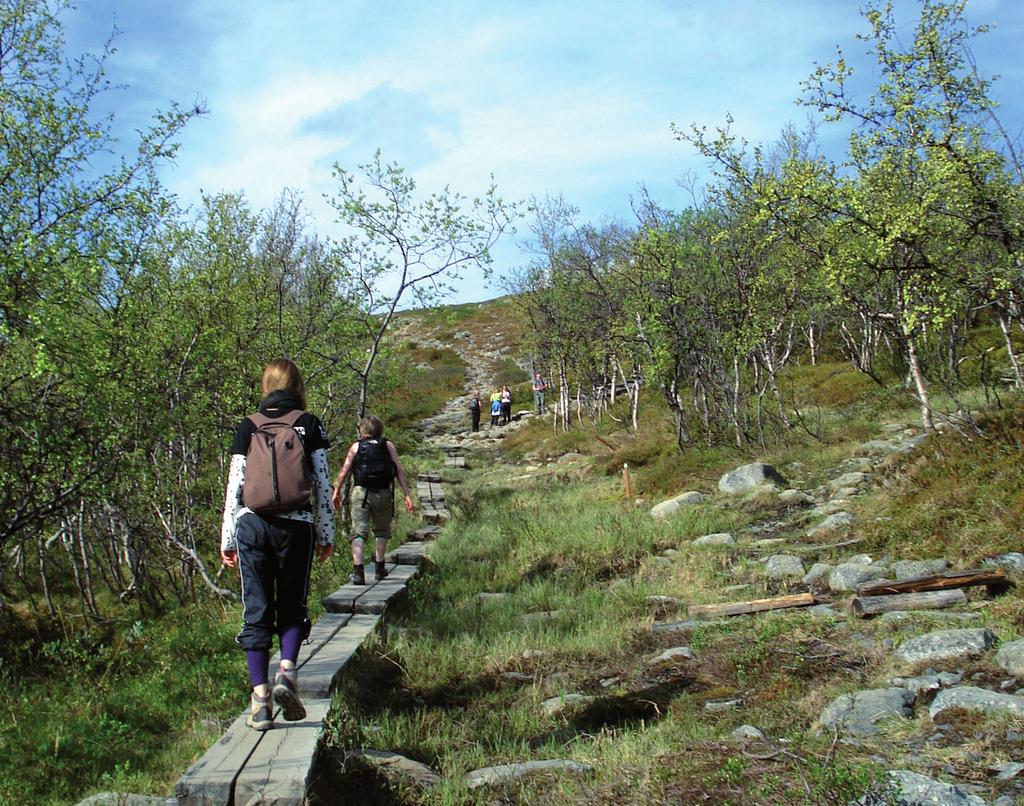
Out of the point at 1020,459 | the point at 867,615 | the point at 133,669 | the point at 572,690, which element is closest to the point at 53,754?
the point at 133,669

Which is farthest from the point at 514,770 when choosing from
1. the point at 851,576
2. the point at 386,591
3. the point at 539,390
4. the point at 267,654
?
the point at 539,390

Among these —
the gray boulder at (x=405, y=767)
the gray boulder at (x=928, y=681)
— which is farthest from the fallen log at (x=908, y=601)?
the gray boulder at (x=405, y=767)

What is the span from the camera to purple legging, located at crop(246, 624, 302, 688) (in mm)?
4262

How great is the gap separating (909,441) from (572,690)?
366 inches

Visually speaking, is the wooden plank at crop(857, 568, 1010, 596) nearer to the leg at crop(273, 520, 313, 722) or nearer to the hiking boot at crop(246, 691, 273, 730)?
the leg at crop(273, 520, 313, 722)

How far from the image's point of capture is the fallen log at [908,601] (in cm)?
616

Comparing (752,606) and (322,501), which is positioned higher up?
(322,501)

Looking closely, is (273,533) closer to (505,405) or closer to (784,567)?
(784,567)

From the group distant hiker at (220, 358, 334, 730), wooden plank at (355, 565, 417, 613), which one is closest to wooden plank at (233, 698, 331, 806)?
distant hiker at (220, 358, 334, 730)

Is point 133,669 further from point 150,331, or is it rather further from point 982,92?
point 982,92

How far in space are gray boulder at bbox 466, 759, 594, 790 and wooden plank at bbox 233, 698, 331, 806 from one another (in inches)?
34.5

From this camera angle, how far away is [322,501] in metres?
4.67

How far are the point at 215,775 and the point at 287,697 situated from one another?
0.58m

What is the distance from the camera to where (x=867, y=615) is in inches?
248
